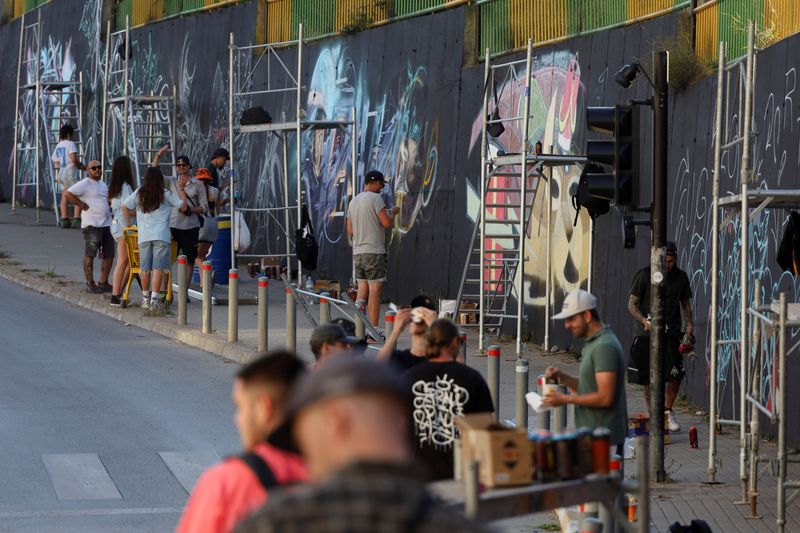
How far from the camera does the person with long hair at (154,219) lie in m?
18.1

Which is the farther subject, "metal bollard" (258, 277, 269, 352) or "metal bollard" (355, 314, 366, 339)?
"metal bollard" (258, 277, 269, 352)

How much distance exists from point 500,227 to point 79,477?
390 inches

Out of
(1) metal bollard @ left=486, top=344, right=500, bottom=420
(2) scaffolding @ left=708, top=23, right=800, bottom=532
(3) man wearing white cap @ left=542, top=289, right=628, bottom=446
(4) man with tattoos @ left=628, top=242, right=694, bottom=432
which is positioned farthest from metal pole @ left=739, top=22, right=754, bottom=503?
(4) man with tattoos @ left=628, top=242, right=694, bottom=432

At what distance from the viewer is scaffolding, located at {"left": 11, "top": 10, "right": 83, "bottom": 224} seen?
1361 inches

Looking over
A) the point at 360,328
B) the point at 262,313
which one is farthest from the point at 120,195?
the point at 360,328

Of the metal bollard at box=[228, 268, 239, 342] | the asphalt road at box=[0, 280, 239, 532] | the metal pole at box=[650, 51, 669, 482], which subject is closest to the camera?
the asphalt road at box=[0, 280, 239, 532]

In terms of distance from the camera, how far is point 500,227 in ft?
64.0

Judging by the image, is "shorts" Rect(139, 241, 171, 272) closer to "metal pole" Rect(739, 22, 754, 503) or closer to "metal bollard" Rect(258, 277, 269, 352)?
"metal bollard" Rect(258, 277, 269, 352)

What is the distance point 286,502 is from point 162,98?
2615cm

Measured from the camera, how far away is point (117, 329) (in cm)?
1828

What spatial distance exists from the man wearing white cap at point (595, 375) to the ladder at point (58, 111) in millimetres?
26334

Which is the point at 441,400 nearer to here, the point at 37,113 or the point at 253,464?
the point at 253,464

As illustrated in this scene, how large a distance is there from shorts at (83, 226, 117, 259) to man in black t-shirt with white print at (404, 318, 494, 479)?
1311 centimetres

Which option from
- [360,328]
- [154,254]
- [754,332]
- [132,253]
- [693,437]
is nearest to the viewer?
[754,332]
